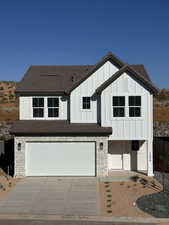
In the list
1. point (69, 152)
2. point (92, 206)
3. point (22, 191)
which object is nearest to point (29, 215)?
point (92, 206)

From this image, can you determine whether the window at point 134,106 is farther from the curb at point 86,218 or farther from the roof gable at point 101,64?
the curb at point 86,218

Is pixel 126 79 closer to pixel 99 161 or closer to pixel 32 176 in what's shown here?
pixel 99 161

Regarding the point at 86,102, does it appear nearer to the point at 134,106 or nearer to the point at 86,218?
the point at 134,106

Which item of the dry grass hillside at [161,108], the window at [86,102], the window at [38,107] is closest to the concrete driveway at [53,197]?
the window at [38,107]

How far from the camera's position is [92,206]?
11.9 metres

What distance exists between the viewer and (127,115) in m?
17.4

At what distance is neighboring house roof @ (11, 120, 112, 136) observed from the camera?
56.1ft

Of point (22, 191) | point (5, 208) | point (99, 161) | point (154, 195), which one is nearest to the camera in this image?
point (5, 208)

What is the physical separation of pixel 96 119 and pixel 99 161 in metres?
2.92

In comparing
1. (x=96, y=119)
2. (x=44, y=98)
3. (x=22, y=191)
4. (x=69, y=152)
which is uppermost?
(x=44, y=98)

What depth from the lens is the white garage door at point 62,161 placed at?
17.4 metres

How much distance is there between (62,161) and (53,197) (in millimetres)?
4337

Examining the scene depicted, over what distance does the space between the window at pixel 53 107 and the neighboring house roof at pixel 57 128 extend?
805 mm

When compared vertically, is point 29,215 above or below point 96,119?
below
